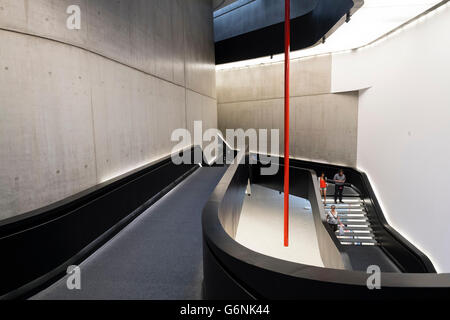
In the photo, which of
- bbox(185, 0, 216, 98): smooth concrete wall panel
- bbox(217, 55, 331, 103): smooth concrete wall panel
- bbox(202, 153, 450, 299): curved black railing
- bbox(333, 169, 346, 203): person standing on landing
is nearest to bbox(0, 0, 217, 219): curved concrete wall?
bbox(185, 0, 216, 98): smooth concrete wall panel

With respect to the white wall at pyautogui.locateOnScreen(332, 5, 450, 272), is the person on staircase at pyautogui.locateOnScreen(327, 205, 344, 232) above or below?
below

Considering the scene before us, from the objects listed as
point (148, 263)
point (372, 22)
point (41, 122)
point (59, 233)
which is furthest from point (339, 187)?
point (41, 122)

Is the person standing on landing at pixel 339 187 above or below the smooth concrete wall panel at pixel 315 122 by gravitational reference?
below

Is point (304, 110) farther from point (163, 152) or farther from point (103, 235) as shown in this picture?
point (103, 235)

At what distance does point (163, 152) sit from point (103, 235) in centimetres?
292

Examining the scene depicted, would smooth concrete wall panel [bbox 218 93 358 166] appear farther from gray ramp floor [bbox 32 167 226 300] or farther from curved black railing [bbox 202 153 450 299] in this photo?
curved black railing [bbox 202 153 450 299]

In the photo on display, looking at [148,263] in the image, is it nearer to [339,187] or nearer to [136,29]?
[136,29]

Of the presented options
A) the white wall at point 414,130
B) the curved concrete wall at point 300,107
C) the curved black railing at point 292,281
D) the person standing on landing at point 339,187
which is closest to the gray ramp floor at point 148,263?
the curved black railing at point 292,281

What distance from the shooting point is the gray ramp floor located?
2443mm

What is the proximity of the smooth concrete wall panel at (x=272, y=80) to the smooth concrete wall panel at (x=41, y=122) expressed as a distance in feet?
38.3

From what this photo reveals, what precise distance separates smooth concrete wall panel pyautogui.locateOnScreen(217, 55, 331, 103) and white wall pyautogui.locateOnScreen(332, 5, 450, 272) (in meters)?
2.70

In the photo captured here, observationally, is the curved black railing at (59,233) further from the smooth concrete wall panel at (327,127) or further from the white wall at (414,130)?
the smooth concrete wall panel at (327,127)

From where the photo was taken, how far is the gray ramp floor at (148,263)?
2.44 meters

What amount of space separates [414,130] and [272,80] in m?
8.98
